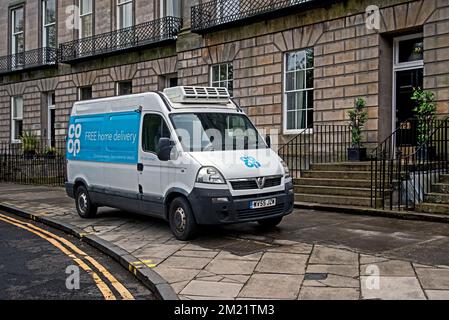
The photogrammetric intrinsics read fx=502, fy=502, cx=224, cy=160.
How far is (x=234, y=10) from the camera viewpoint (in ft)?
62.1

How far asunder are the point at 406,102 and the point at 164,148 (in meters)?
8.85

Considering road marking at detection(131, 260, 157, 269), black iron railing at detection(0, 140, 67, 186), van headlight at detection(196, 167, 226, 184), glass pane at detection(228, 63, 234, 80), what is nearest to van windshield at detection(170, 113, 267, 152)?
van headlight at detection(196, 167, 226, 184)

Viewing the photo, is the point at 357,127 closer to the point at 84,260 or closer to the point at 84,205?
the point at 84,205

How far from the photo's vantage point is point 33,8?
96.7 ft

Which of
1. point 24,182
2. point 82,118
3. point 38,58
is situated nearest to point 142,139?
point 82,118

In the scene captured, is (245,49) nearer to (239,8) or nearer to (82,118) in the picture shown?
(239,8)

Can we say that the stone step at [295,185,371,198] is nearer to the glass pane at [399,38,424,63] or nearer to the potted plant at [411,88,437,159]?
the potted plant at [411,88,437,159]

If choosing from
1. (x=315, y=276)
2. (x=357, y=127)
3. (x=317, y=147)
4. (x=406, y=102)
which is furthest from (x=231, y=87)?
(x=315, y=276)

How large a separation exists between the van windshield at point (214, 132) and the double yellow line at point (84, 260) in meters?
2.45

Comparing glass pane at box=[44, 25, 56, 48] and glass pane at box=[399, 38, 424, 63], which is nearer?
glass pane at box=[399, 38, 424, 63]

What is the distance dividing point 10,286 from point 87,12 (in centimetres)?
2288

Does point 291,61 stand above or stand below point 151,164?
above

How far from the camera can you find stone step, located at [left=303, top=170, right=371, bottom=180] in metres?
12.8

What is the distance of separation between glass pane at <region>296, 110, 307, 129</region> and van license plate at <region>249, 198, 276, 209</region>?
28.2ft
